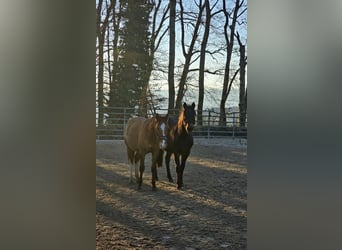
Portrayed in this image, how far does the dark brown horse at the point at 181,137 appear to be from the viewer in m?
1.88

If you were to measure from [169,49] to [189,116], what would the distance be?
1.18 feet

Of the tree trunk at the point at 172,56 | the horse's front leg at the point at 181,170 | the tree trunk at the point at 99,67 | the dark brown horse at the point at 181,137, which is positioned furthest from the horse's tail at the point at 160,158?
the tree trunk at the point at 99,67

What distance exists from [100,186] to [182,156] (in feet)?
1.48

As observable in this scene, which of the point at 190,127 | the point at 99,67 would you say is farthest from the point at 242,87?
the point at 99,67

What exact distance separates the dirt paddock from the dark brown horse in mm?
29

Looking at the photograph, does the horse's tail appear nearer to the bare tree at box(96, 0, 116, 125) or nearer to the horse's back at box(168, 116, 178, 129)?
the horse's back at box(168, 116, 178, 129)

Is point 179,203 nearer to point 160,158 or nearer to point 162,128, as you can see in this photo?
point 160,158

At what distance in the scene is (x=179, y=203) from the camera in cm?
186

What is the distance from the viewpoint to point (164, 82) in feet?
6.16

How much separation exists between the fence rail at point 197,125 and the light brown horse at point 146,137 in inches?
1.3

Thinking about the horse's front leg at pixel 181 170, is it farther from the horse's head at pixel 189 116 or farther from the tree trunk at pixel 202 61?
the tree trunk at pixel 202 61

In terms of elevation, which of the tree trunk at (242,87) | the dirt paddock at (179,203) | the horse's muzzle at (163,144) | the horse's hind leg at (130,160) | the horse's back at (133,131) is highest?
the tree trunk at (242,87)
